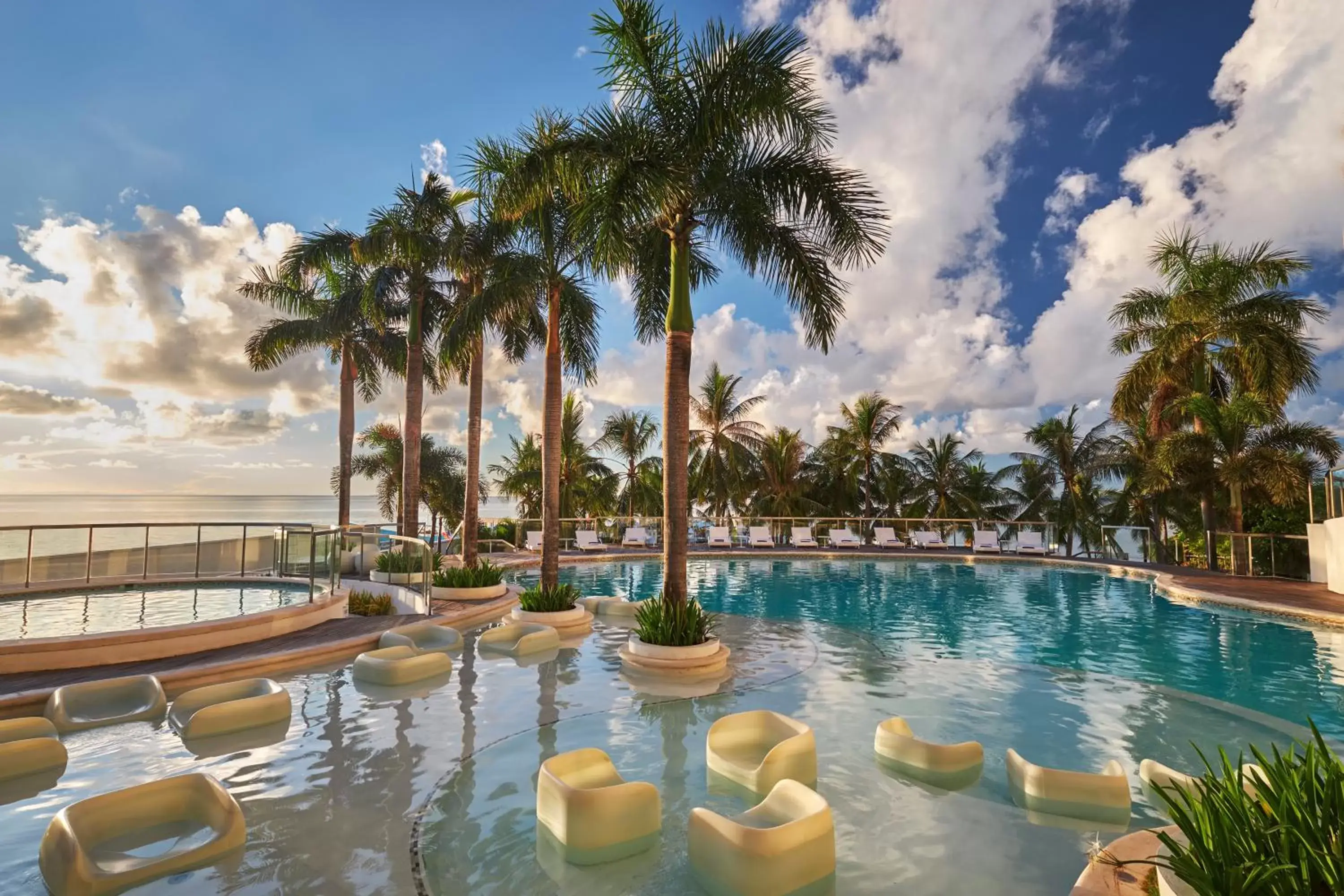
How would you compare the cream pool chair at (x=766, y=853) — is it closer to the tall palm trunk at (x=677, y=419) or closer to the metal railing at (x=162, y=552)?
the tall palm trunk at (x=677, y=419)

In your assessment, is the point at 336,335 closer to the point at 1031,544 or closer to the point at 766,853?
the point at 766,853

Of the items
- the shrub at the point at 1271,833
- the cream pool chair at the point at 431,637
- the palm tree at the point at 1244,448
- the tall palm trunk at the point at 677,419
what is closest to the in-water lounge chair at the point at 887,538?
the palm tree at the point at 1244,448

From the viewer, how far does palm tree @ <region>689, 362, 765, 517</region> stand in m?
29.5

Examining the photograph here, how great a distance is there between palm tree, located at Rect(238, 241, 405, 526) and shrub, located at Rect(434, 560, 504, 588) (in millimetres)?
8090

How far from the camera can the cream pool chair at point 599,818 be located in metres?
3.85

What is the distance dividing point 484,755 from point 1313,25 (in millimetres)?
15909

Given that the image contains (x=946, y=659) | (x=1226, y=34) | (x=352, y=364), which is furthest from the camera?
(x=352, y=364)

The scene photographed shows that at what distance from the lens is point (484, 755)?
5410mm

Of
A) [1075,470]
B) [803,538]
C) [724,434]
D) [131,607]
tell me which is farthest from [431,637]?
[1075,470]

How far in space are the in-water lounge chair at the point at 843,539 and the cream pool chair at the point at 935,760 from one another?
66.0 feet

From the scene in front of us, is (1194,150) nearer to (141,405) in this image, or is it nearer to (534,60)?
(534,60)

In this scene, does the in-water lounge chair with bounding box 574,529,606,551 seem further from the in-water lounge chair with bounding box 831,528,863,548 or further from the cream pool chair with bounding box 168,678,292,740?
the cream pool chair with bounding box 168,678,292,740

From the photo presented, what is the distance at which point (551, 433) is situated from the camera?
11.1 metres

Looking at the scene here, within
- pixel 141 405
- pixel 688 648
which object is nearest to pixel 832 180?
pixel 688 648
